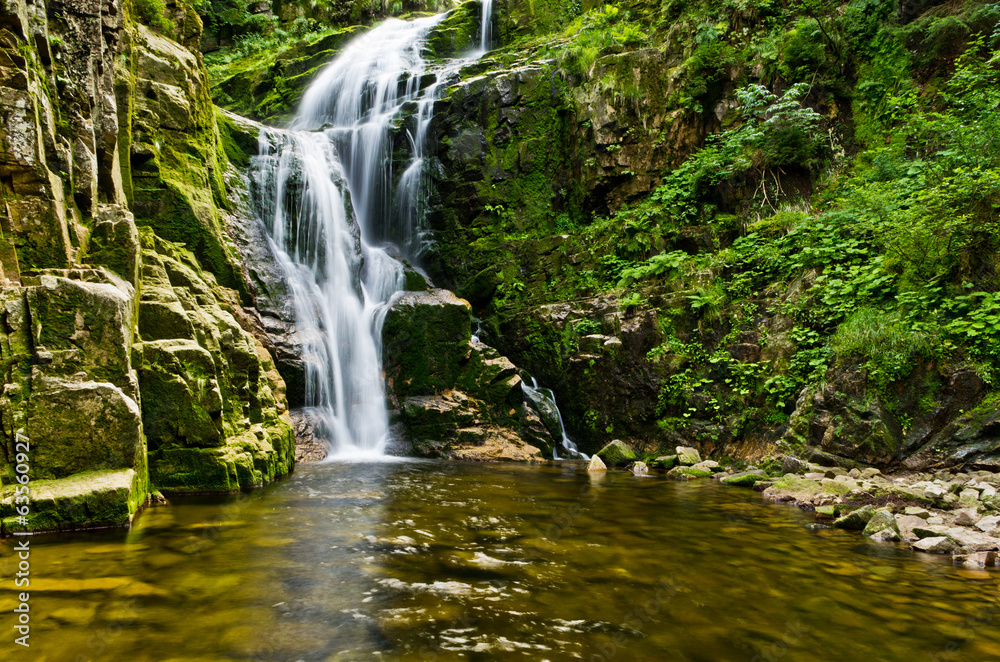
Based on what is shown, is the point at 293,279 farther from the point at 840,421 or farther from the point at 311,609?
the point at 840,421

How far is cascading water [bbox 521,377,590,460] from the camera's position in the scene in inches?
445

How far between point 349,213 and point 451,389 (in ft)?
18.8

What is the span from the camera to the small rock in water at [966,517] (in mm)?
4996

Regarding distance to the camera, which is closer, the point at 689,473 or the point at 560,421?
the point at 689,473

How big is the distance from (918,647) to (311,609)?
3578mm

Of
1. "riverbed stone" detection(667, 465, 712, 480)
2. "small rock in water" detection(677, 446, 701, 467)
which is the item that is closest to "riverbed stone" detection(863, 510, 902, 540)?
"riverbed stone" detection(667, 465, 712, 480)

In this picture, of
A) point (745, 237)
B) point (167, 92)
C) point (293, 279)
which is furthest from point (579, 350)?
point (167, 92)

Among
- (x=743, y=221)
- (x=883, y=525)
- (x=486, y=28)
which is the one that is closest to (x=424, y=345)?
(x=743, y=221)

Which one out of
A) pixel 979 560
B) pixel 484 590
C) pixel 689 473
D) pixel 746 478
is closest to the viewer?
pixel 484 590

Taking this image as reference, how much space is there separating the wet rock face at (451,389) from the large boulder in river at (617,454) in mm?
1351

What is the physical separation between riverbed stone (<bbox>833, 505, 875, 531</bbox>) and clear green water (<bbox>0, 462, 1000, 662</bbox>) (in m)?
0.24

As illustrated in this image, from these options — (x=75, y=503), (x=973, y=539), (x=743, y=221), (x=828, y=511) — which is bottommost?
(x=828, y=511)

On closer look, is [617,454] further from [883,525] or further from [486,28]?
[486,28]

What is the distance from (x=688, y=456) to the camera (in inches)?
372
